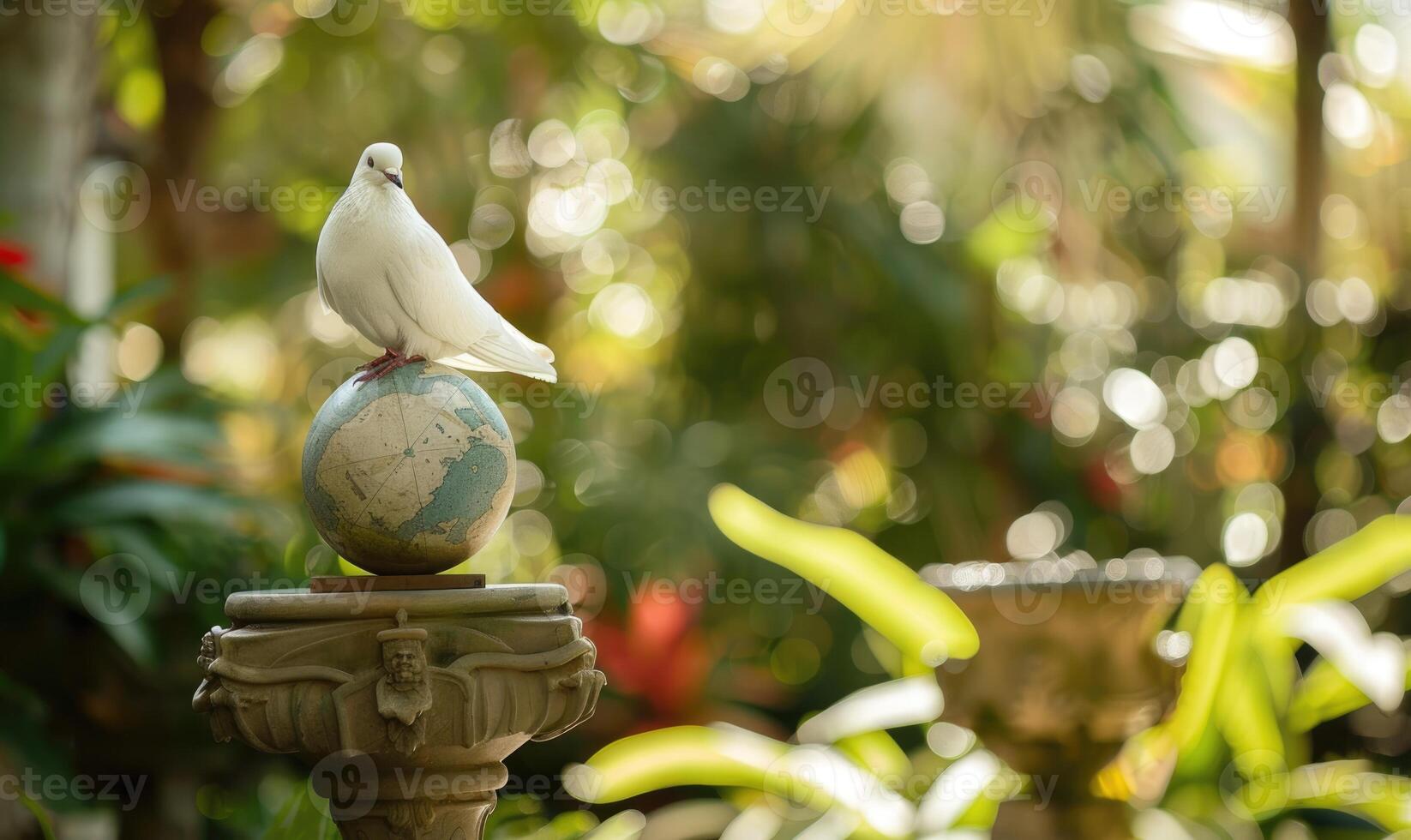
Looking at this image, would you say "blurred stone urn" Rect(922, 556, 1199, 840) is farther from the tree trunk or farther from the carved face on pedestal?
the tree trunk

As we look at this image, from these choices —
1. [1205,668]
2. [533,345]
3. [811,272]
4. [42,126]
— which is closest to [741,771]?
[1205,668]

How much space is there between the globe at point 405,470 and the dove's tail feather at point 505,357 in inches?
5.2

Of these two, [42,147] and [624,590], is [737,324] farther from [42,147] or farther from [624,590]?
[42,147]

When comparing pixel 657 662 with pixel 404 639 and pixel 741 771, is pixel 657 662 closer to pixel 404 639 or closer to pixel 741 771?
pixel 741 771

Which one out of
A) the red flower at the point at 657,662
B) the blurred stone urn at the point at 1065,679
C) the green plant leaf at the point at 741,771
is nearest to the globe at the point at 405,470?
the blurred stone urn at the point at 1065,679

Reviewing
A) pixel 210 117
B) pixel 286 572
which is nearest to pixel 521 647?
pixel 286 572

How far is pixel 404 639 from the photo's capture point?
2297 millimetres

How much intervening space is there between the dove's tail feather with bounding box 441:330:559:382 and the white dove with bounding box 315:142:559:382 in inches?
1.2

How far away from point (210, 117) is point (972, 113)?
3662 millimetres

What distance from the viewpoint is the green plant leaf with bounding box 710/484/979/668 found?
371 cm

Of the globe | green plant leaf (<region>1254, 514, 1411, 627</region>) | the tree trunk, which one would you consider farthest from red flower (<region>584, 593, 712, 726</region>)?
the globe

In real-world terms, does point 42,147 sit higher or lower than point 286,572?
higher

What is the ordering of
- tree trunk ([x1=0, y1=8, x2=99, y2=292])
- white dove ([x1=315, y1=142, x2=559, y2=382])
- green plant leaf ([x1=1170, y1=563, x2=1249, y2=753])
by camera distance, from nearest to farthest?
white dove ([x1=315, y1=142, x2=559, y2=382]) < green plant leaf ([x1=1170, y1=563, x2=1249, y2=753]) < tree trunk ([x1=0, y1=8, x2=99, y2=292])

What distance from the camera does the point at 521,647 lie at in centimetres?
238
